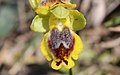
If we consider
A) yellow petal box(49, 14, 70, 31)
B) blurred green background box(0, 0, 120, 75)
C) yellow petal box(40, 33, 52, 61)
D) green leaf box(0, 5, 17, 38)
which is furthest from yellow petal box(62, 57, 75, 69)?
green leaf box(0, 5, 17, 38)

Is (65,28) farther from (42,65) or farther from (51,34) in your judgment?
(42,65)

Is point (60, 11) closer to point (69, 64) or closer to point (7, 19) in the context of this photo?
point (69, 64)

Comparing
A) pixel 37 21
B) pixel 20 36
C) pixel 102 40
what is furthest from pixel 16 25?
pixel 37 21

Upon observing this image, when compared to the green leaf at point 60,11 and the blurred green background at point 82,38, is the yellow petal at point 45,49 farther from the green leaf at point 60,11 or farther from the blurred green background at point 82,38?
the blurred green background at point 82,38

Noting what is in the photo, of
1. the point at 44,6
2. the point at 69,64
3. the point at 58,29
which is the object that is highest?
the point at 44,6

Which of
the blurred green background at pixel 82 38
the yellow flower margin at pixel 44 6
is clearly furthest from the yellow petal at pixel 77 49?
the blurred green background at pixel 82 38

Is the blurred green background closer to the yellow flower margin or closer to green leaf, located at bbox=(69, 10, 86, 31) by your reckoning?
green leaf, located at bbox=(69, 10, 86, 31)

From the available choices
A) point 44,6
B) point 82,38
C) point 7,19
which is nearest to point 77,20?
point 44,6
